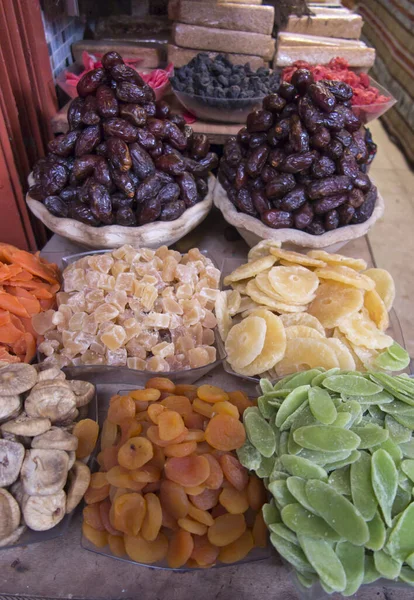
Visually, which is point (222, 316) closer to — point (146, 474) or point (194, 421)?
point (194, 421)

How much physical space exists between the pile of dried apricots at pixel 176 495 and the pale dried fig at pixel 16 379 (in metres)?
0.24

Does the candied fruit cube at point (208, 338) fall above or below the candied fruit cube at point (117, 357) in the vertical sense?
below

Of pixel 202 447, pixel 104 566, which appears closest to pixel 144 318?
pixel 202 447

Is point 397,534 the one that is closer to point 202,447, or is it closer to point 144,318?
point 202,447

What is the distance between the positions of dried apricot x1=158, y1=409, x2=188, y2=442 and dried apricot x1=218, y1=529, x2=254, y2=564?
0.24 metres

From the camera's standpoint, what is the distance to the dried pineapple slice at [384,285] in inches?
55.0

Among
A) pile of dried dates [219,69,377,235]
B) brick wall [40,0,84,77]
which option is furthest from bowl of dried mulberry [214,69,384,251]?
brick wall [40,0,84,77]

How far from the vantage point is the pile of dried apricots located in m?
0.86

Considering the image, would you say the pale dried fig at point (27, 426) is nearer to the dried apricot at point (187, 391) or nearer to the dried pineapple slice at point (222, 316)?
the dried apricot at point (187, 391)

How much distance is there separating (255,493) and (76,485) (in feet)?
1.23

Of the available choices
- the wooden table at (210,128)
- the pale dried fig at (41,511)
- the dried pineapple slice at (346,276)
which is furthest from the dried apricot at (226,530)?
the wooden table at (210,128)

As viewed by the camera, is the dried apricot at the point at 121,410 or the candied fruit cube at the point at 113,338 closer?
the dried apricot at the point at 121,410

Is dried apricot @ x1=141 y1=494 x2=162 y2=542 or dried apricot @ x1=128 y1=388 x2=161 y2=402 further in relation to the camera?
dried apricot @ x1=128 y1=388 x2=161 y2=402

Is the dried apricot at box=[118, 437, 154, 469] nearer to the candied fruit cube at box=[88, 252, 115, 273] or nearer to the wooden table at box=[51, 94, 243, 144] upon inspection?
the candied fruit cube at box=[88, 252, 115, 273]
